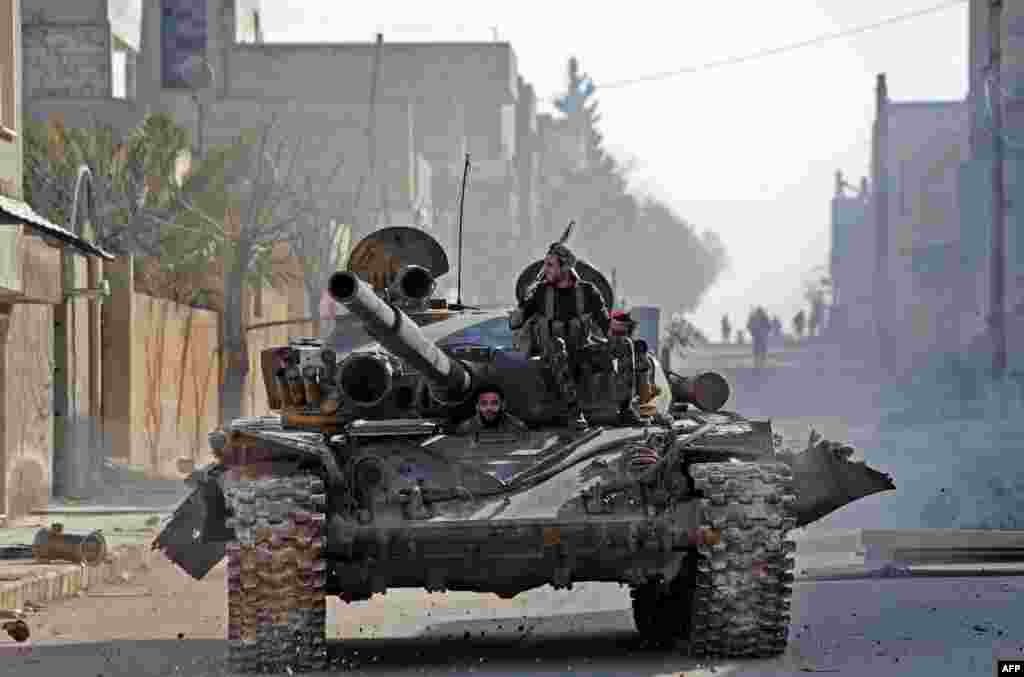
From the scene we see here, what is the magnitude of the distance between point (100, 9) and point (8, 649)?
3801 centimetres

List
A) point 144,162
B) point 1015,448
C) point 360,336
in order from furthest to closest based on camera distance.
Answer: point 144,162 < point 1015,448 < point 360,336

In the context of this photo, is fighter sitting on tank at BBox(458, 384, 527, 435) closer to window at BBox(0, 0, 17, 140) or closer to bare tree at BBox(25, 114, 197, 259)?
window at BBox(0, 0, 17, 140)

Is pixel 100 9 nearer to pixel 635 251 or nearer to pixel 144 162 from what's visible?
pixel 144 162

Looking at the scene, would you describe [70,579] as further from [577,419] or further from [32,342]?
[32,342]

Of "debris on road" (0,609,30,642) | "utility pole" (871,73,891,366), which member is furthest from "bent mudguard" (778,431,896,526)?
"utility pole" (871,73,891,366)

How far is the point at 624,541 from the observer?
11.6 meters

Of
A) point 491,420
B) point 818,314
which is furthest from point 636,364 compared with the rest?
point 818,314

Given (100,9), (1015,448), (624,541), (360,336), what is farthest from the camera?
(100,9)

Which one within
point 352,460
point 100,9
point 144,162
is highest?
point 100,9

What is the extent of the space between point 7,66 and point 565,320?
11.2 m

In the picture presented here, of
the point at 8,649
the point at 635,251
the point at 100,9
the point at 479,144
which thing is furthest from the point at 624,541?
the point at 635,251

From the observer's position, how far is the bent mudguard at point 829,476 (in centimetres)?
1274

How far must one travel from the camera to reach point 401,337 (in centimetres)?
1159

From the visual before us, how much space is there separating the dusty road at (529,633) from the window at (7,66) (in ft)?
21.1
